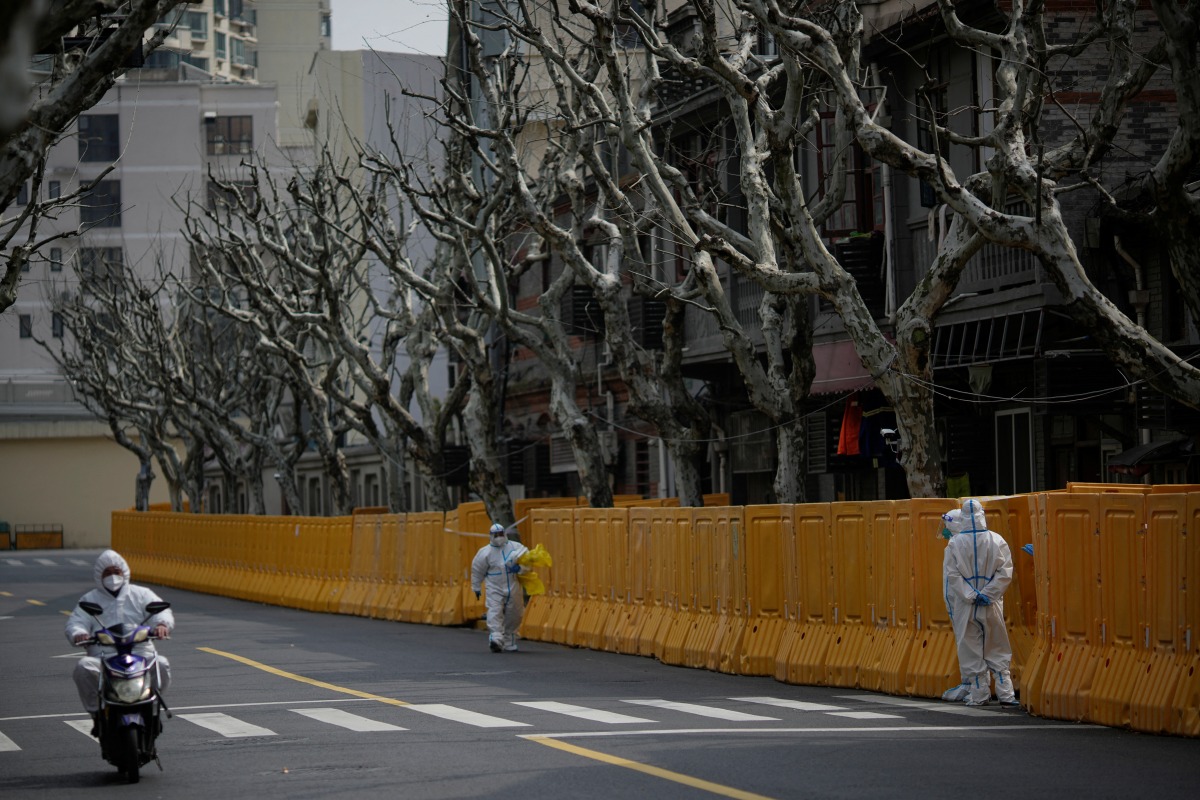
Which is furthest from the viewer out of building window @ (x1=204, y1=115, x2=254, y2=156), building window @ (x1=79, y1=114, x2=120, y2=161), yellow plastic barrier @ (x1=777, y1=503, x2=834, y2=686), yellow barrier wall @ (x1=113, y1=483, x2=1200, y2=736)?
building window @ (x1=204, y1=115, x2=254, y2=156)

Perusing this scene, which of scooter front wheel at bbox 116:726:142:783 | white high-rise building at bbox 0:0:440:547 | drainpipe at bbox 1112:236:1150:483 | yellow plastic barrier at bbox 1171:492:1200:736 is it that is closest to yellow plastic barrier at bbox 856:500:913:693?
yellow plastic barrier at bbox 1171:492:1200:736

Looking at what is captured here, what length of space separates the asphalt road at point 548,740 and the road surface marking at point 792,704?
0.08 feet

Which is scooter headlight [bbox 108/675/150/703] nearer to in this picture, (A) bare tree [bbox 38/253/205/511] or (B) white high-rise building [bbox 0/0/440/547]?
(A) bare tree [bbox 38/253/205/511]

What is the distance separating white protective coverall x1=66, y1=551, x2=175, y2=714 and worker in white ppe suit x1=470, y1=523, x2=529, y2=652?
10.4m

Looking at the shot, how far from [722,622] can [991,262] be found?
22.1ft

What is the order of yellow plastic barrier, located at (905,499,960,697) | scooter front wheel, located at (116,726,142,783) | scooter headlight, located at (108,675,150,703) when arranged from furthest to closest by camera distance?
yellow plastic barrier, located at (905,499,960,697) → scooter headlight, located at (108,675,150,703) → scooter front wheel, located at (116,726,142,783)

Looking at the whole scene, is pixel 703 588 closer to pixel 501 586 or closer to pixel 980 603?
pixel 501 586

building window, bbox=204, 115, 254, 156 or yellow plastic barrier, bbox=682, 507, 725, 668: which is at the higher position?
building window, bbox=204, 115, 254, 156

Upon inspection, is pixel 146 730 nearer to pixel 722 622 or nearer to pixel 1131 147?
pixel 722 622

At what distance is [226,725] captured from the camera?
14484mm

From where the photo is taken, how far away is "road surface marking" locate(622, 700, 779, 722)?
47.2 ft

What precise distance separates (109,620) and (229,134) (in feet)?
245

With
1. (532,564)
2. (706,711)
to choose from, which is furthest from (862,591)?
(532,564)

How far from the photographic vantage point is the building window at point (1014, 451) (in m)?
24.6
